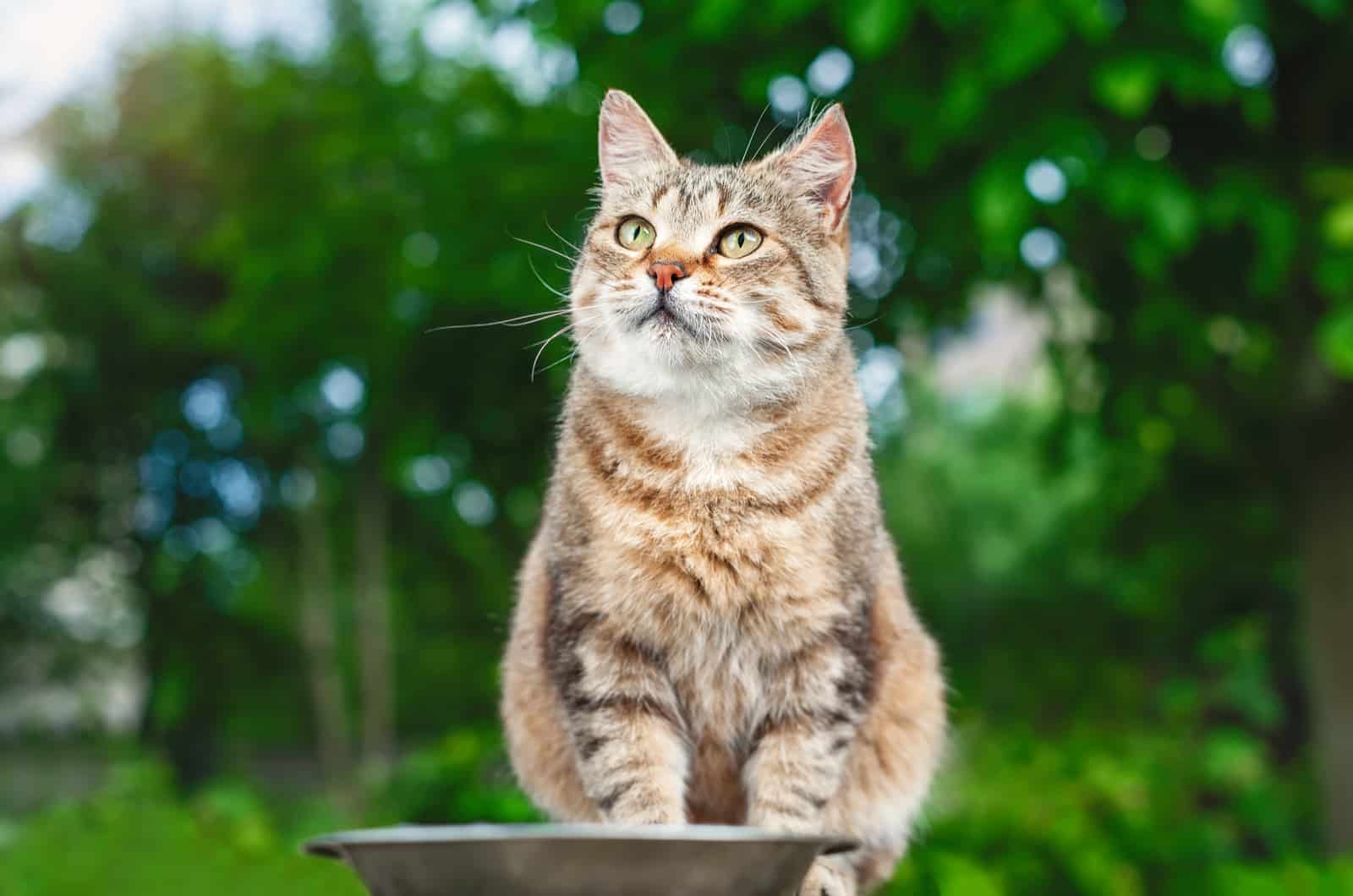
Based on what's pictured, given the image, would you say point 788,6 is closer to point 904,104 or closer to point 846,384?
point 904,104

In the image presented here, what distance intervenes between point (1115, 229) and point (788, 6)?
208 cm

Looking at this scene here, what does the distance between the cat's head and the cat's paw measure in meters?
0.71

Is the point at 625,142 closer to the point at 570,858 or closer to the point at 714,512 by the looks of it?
the point at 714,512

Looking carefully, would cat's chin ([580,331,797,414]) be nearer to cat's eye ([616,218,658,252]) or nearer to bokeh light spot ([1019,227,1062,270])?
cat's eye ([616,218,658,252])

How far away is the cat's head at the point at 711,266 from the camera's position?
1.83 m

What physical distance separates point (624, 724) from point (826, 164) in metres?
0.87

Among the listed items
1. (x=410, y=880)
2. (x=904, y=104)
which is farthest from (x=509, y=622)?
(x=904, y=104)

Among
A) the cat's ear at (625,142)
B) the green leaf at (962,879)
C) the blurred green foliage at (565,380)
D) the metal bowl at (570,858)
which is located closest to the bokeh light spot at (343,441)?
the blurred green foliage at (565,380)

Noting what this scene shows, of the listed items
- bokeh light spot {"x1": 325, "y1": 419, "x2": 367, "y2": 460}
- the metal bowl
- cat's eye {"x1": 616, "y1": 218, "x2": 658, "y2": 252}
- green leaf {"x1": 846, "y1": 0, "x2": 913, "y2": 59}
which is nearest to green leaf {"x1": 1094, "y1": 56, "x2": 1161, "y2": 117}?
green leaf {"x1": 846, "y1": 0, "x2": 913, "y2": 59}

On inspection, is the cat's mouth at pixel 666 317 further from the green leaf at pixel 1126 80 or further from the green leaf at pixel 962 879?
the green leaf at pixel 1126 80

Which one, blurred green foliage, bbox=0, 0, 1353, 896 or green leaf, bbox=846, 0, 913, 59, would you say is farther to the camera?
blurred green foliage, bbox=0, 0, 1353, 896

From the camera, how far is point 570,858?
4.15ft

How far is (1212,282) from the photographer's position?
543 centimetres

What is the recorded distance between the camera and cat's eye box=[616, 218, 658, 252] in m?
1.93
